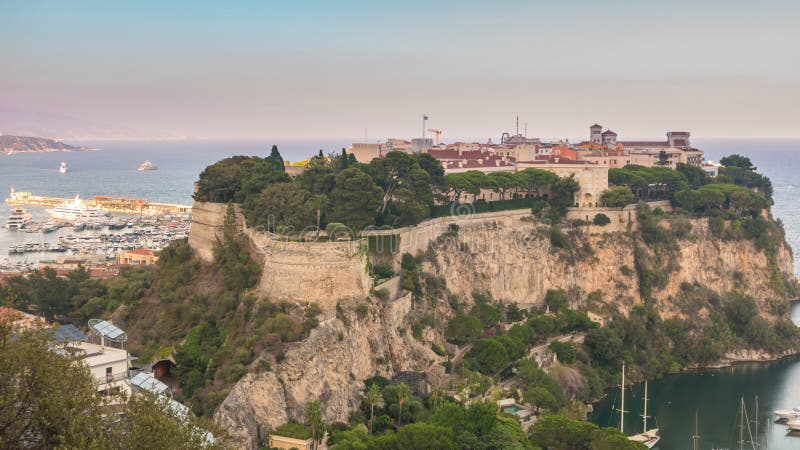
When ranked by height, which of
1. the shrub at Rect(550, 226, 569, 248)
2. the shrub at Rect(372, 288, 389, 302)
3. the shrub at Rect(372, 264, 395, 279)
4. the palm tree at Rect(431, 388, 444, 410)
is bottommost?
the palm tree at Rect(431, 388, 444, 410)

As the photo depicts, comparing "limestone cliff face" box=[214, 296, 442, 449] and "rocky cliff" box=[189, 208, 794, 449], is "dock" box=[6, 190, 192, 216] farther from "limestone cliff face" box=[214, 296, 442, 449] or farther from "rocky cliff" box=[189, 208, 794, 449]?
"limestone cliff face" box=[214, 296, 442, 449]

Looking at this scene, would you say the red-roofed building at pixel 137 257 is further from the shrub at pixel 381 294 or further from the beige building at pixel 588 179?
the beige building at pixel 588 179

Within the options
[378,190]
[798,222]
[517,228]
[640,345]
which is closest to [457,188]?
[517,228]

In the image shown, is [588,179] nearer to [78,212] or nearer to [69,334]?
[69,334]

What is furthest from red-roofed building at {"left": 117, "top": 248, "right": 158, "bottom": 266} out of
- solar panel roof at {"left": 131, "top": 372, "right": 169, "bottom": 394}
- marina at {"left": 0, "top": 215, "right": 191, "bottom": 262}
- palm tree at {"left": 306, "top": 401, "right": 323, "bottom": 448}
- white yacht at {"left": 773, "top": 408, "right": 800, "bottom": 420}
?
white yacht at {"left": 773, "top": 408, "right": 800, "bottom": 420}

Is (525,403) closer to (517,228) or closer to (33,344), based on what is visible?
(517,228)

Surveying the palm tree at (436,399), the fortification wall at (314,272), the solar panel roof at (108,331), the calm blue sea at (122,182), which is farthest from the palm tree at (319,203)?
the calm blue sea at (122,182)
